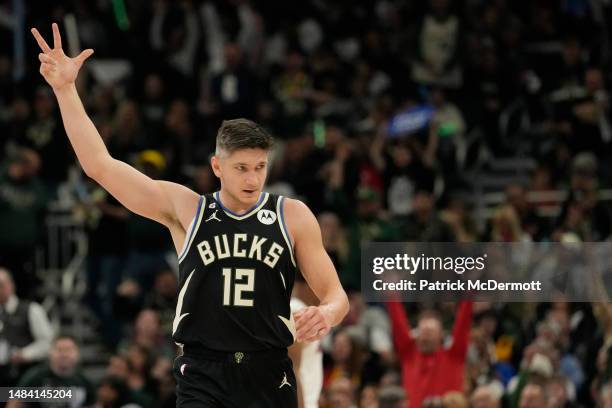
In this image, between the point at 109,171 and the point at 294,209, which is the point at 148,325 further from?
the point at 294,209

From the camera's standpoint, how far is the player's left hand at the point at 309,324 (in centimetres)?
592

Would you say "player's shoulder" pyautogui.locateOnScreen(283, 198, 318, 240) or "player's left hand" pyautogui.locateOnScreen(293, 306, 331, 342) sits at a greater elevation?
"player's shoulder" pyautogui.locateOnScreen(283, 198, 318, 240)

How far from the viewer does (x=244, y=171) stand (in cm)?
639

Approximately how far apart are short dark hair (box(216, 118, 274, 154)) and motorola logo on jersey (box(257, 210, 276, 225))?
0.32 meters

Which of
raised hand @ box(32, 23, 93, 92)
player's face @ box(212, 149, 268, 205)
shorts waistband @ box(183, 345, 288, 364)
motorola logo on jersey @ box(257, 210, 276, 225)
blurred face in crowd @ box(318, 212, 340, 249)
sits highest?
blurred face in crowd @ box(318, 212, 340, 249)

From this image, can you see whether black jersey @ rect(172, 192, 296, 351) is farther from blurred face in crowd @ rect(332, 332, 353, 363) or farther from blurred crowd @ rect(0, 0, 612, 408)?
blurred face in crowd @ rect(332, 332, 353, 363)

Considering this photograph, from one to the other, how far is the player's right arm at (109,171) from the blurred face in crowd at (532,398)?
5.65 meters

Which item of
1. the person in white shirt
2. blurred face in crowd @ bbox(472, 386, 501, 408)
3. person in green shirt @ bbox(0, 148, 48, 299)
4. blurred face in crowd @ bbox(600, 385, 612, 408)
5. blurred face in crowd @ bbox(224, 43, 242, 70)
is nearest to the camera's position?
the person in white shirt

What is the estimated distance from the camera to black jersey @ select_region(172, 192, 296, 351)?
20.6ft

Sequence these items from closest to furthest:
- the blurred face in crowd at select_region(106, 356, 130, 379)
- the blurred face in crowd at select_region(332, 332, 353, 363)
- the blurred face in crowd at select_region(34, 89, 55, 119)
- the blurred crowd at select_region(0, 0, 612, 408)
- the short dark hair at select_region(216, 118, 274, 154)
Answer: the short dark hair at select_region(216, 118, 274, 154) → the blurred crowd at select_region(0, 0, 612, 408) → the blurred face in crowd at select_region(106, 356, 130, 379) → the blurred face in crowd at select_region(332, 332, 353, 363) → the blurred face in crowd at select_region(34, 89, 55, 119)

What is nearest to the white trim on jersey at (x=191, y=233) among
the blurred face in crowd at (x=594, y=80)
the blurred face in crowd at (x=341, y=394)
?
the blurred face in crowd at (x=341, y=394)

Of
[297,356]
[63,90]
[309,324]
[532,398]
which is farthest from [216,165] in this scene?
[532,398]

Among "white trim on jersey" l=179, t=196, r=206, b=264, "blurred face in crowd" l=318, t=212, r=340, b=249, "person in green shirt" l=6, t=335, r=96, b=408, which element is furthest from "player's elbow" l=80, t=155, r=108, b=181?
"blurred face in crowd" l=318, t=212, r=340, b=249

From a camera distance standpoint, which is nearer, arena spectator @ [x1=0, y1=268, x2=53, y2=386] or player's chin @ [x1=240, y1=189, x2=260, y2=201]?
player's chin @ [x1=240, y1=189, x2=260, y2=201]
